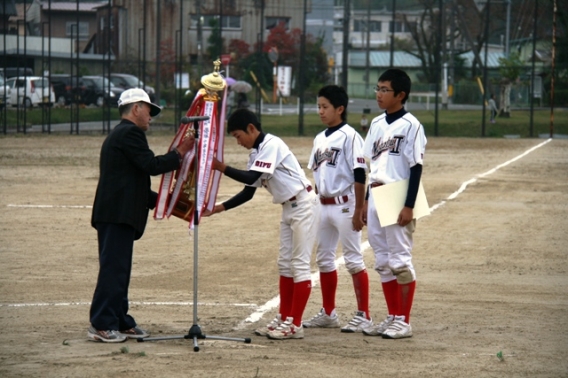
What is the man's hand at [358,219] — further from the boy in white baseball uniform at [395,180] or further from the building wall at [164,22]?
the building wall at [164,22]

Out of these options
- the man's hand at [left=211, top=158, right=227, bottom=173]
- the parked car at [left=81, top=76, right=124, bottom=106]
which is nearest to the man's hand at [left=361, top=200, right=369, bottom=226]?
the man's hand at [left=211, top=158, right=227, bottom=173]

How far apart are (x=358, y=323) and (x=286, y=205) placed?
108cm

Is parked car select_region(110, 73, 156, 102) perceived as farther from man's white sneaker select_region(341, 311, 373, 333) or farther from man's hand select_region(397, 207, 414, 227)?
man's hand select_region(397, 207, 414, 227)

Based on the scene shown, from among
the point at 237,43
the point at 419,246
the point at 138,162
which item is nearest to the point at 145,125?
the point at 138,162

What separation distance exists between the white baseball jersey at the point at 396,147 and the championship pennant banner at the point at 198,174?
3.93 ft

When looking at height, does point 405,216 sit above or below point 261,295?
above

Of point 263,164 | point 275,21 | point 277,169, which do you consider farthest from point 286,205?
point 275,21

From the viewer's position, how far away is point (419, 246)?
39.7ft

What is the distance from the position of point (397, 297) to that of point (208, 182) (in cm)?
170

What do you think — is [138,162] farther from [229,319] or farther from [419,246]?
[419,246]

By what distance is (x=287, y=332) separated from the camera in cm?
723

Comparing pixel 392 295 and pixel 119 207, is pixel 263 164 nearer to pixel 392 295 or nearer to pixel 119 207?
pixel 119 207

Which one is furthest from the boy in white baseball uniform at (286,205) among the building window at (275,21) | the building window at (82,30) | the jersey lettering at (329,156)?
the building window at (275,21)

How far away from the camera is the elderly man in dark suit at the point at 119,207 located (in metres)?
7.00
